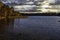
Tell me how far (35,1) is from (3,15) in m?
7.72

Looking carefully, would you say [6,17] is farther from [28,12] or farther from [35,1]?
[35,1]

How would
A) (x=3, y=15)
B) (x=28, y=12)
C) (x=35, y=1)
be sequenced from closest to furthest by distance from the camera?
(x=3, y=15) → (x=28, y=12) → (x=35, y=1)

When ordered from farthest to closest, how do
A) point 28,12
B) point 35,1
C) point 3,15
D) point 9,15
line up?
1. point 35,1
2. point 28,12
3. point 9,15
4. point 3,15

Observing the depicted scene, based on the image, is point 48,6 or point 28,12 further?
point 48,6

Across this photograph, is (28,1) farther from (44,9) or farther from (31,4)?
(44,9)

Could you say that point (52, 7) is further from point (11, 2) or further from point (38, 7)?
point (11, 2)

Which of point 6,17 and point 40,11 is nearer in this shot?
point 6,17

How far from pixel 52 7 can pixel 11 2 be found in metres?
3.09

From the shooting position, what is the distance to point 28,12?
50.8 feet

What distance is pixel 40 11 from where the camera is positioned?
16.3 metres

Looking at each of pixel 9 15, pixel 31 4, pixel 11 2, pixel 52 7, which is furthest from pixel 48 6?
pixel 9 15

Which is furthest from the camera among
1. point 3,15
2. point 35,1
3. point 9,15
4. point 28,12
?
point 35,1

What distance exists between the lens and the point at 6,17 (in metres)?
9.38

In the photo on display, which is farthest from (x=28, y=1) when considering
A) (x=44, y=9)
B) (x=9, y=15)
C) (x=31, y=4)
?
(x=9, y=15)
